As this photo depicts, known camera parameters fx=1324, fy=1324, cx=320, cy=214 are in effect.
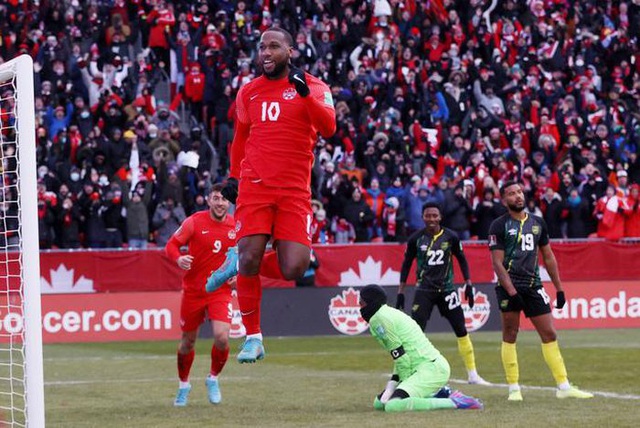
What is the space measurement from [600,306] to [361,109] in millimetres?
7558

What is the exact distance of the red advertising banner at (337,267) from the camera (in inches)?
992

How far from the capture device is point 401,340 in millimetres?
13852

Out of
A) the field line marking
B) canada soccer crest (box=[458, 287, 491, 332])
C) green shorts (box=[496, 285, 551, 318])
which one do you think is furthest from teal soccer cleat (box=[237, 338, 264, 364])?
canada soccer crest (box=[458, 287, 491, 332])

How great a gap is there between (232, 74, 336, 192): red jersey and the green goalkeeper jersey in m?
3.82

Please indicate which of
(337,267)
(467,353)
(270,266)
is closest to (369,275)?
(337,267)

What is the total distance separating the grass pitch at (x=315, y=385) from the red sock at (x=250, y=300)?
2144 mm

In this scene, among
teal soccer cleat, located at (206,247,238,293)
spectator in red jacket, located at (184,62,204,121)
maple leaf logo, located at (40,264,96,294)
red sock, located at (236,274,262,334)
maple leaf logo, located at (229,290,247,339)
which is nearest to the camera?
red sock, located at (236,274,262,334)

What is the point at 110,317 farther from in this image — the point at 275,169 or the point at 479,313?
the point at 275,169

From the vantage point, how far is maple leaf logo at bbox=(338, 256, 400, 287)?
1046 inches

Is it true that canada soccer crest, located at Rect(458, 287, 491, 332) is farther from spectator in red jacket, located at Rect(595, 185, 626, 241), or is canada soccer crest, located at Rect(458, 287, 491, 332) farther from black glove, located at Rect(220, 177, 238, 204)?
black glove, located at Rect(220, 177, 238, 204)

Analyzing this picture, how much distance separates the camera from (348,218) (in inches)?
1095

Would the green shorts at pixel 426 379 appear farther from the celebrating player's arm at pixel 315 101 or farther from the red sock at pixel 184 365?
the celebrating player's arm at pixel 315 101

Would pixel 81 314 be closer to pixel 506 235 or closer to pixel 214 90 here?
pixel 214 90

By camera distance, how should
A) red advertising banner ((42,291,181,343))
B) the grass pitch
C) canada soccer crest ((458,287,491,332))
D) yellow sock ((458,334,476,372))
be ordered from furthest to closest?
canada soccer crest ((458,287,491,332))
red advertising banner ((42,291,181,343))
yellow sock ((458,334,476,372))
the grass pitch
